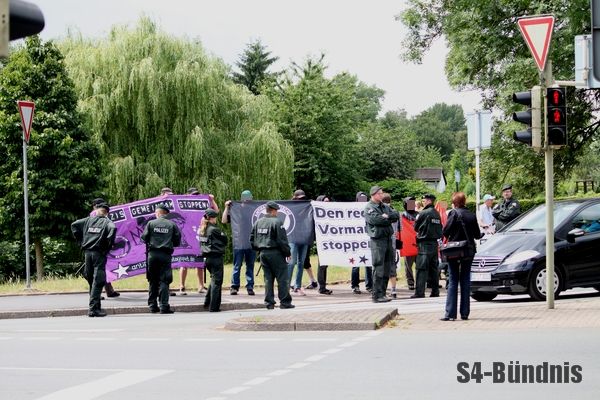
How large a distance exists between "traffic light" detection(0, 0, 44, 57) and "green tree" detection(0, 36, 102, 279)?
23.1 meters

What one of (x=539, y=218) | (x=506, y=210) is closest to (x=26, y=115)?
(x=506, y=210)

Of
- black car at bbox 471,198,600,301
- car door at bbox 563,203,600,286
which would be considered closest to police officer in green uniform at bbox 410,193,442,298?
black car at bbox 471,198,600,301

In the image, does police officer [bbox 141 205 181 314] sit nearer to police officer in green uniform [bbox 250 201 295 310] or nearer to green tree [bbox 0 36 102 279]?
police officer in green uniform [bbox 250 201 295 310]

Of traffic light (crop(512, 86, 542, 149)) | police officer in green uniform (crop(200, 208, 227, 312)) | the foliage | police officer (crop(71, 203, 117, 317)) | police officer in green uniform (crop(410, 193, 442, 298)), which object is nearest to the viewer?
traffic light (crop(512, 86, 542, 149))

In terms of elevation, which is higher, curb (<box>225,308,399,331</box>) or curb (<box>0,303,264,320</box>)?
curb (<box>225,308,399,331</box>)

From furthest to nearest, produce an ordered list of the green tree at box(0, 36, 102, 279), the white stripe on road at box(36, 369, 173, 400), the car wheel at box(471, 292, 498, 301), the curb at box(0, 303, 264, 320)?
the green tree at box(0, 36, 102, 279), the car wheel at box(471, 292, 498, 301), the curb at box(0, 303, 264, 320), the white stripe on road at box(36, 369, 173, 400)

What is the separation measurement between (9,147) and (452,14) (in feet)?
46.8

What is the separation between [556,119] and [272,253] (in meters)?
5.43

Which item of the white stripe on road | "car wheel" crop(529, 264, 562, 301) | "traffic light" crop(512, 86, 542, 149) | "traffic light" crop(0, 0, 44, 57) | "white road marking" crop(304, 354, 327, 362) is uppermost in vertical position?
"traffic light" crop(512, 86, 542, 149)

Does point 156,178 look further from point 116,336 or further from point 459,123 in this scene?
point 459,123

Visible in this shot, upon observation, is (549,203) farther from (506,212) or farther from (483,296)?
(506,212)

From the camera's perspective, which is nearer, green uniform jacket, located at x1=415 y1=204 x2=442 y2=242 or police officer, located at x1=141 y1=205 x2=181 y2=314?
police officer, located at x1=141 y1=205 x2=181 y2=314

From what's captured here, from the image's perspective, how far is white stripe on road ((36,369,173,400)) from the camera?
8953 mm

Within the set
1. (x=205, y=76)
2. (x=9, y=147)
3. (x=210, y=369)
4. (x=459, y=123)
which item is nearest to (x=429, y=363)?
(x=210, y=369)
